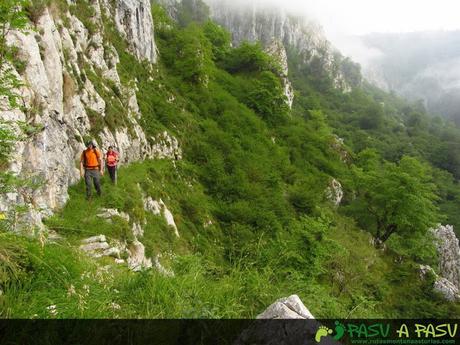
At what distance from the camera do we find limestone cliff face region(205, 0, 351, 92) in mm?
101875

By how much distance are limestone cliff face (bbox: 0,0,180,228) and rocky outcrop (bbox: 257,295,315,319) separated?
383cm

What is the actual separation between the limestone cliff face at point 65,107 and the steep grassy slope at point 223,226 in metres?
0.97

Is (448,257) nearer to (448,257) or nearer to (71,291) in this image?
(448,257)

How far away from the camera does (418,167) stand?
93.6 feet

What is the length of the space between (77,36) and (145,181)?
26.3 ft

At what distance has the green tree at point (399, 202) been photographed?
27.0m

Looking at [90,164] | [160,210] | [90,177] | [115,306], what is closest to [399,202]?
[160,210]

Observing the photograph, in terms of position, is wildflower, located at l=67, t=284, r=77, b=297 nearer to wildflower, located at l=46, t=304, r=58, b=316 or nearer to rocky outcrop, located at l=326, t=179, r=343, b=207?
wildflower, located at l=46, t=304, r=58, b=316

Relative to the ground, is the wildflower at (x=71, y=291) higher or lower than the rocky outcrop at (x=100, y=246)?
higher

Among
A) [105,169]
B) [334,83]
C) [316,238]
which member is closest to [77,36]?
[105,169]

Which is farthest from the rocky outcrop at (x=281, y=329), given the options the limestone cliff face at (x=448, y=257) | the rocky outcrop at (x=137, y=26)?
the limestone cliff face at (x=448, y=257)

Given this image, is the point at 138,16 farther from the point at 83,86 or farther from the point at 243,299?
the point at 243,299

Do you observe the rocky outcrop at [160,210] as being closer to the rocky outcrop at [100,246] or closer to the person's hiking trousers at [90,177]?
the person's hiking trousers at [90,177]

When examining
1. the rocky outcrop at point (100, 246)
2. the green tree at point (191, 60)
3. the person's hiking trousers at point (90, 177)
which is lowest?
the rocky outcrop at point (100, 246)
